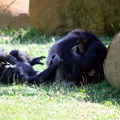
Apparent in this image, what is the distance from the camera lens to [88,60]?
21.6ft

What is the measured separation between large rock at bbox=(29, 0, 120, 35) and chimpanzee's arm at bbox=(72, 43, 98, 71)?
5.73 metres

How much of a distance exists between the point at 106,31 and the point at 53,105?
813 centimetres

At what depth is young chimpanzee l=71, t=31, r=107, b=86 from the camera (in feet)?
21.8

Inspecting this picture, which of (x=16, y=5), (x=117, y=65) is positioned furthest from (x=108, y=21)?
(x=117, y=65)

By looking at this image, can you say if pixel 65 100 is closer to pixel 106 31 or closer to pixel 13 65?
pixel 13 65

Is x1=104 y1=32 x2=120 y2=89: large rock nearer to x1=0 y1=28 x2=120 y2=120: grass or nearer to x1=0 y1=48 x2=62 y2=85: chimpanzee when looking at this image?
x1=0 y1=28 x2=120 y2=120: grass

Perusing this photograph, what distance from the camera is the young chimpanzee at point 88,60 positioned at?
6636 millimetres

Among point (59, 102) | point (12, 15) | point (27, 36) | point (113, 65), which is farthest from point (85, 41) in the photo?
point (12, 15)

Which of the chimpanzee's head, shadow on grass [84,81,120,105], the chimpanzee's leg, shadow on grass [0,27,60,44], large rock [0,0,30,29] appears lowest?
shadow on grass [84,81,120,105]

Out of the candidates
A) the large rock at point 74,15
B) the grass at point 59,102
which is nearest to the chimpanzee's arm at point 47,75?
the grass at point 59,102

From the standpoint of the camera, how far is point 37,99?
220 inches

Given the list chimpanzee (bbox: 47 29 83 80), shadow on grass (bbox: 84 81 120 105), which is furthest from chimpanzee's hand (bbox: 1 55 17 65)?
shadow on grass (bbox: 84 81 120 105)

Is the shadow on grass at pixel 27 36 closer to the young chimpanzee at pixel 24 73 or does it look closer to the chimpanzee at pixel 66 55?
the chimpanzee at pixel 66 55

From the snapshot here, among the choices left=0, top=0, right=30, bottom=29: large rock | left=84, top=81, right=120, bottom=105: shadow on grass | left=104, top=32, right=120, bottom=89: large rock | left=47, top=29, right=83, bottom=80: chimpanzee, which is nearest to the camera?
left=84, top=81, right=120, bottom=105: shadow on grass
